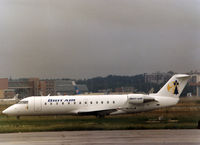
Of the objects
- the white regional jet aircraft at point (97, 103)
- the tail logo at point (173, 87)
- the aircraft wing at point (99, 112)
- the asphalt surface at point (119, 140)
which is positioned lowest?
the asphalt surface at point (119, 140)

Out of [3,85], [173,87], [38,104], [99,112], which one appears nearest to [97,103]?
[99,112]

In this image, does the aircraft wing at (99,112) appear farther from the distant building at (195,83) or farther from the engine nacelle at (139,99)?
the distant building at (195,83)

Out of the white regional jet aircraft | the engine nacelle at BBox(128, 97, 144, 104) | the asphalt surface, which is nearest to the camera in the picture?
the asphalt surface

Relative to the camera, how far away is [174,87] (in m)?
21.3

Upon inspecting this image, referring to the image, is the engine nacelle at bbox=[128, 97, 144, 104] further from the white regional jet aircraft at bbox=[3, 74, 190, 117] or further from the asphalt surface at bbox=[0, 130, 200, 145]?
the asphalt surface at bbox=[0, 130, 200, 145]

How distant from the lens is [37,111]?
21359 millimetres

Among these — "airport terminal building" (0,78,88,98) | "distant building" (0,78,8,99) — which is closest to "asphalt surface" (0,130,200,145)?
"distant building" (0,78,8,99)

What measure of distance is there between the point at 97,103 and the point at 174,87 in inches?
214

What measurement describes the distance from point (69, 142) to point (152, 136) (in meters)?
3.70

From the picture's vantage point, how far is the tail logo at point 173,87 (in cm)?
2114

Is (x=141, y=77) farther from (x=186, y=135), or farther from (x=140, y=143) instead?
(x=140, y=143)

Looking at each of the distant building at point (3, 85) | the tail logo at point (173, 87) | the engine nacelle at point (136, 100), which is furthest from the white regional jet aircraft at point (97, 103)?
the distant building at point (3, 85)

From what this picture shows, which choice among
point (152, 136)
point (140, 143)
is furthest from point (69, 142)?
point (152, 136)

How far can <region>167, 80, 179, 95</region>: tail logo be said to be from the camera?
21141mm
